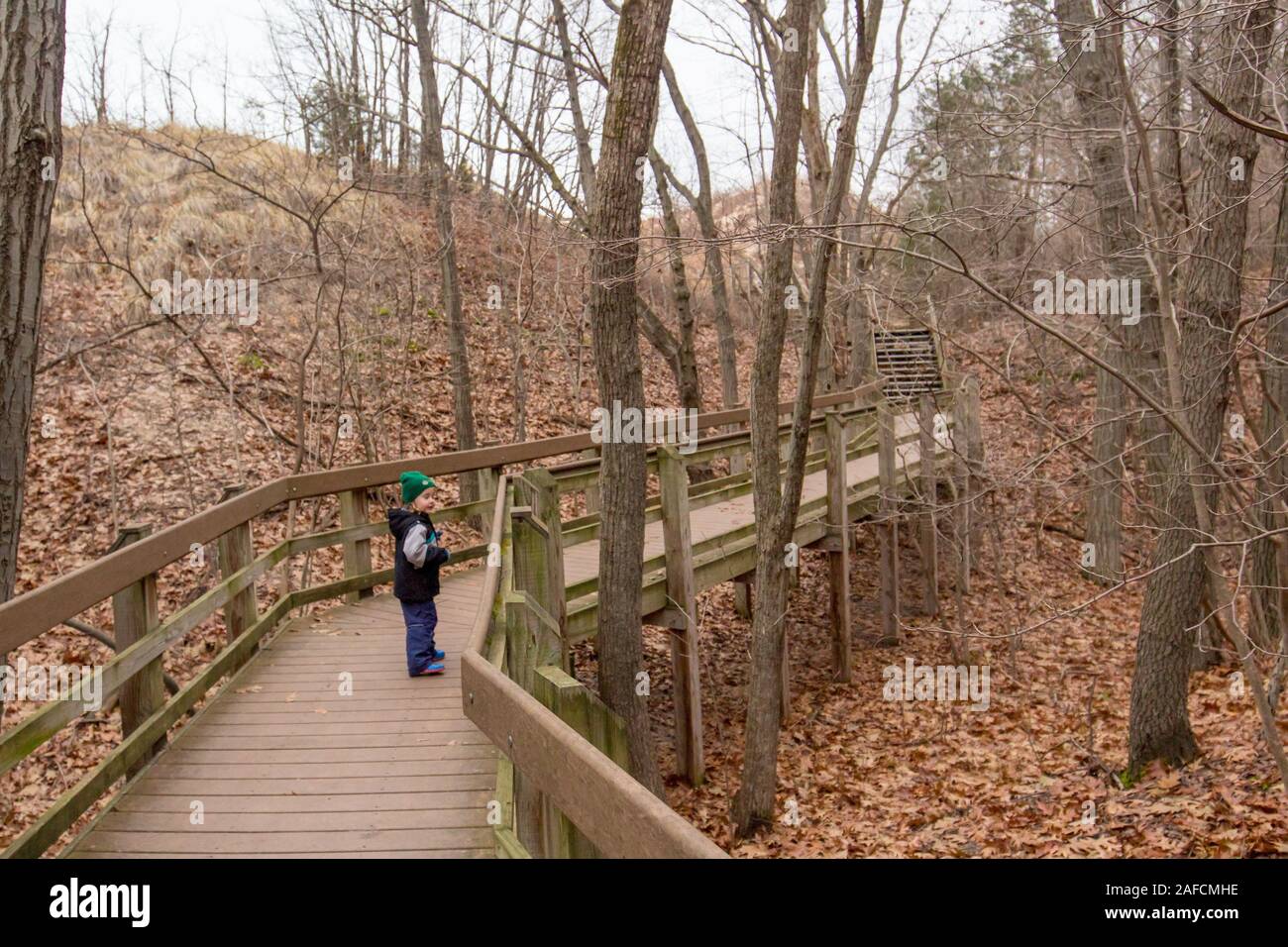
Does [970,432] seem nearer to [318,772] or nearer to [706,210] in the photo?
[706,210]

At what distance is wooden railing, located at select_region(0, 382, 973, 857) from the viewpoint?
240 cm

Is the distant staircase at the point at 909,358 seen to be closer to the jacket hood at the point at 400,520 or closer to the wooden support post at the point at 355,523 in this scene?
the wooden support post at the point at 355,523

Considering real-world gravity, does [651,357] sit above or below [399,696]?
above

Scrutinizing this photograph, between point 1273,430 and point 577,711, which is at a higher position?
point 1273,430

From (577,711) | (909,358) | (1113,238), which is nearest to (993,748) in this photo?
(1113,238)

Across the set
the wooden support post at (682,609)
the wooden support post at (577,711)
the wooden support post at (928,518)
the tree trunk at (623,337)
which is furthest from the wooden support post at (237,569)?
the wooden support post at (928,518)

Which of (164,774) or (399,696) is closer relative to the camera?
(164,774)

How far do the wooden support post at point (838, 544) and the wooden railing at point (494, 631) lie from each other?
2.03 meters

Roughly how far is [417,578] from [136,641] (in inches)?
75.7

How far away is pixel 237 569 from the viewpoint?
731cm
